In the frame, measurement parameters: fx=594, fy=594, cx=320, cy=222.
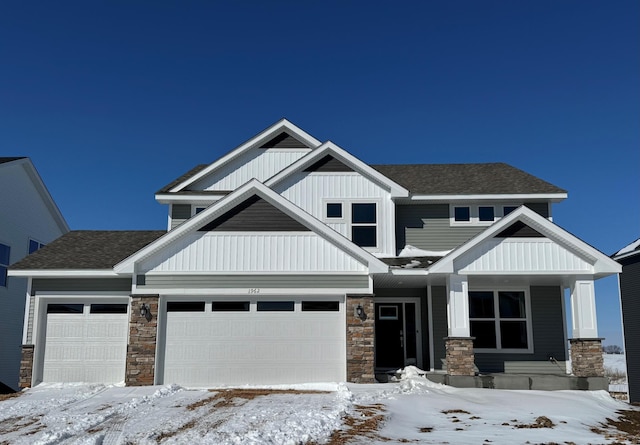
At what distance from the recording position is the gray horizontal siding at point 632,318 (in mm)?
21344

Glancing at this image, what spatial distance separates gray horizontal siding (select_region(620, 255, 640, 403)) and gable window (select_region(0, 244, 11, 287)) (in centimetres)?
2222

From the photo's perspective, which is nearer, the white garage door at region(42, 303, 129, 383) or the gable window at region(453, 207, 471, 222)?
the white garage door at region(42, 303, 129, 383)

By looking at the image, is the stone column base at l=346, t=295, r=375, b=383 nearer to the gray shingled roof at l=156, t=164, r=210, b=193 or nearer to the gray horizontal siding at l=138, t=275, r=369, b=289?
the gray horizontal siding at l=138, t=275, r=369, b=289

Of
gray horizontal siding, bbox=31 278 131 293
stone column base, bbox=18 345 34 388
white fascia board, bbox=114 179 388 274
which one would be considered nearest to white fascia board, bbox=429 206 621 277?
white fascia board, bbox=114 179 388 274

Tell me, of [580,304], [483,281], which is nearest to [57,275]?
[483,281]

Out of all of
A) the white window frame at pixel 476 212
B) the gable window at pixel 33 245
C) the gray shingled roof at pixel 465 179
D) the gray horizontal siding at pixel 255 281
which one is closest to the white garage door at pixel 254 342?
the gray horizontal siding at pixel 255 281

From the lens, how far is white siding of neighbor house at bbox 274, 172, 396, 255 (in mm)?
17969

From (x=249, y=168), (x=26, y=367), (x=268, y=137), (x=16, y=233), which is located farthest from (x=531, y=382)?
(x=16, y=233)

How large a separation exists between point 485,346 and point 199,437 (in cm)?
1087

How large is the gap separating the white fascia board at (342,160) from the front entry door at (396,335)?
3430mm

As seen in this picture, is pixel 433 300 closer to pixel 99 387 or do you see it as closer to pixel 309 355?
pixel 309 355

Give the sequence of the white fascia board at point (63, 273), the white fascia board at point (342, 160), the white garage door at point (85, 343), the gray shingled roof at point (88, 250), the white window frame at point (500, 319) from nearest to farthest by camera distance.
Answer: the white garage door at point (85, 343), the white fascia board at point (63, 273), the gray shingled roof at point (88, 250), the white window frame at point (500, 319), the white fascia board at point (342, 160)

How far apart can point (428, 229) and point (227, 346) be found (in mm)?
7210

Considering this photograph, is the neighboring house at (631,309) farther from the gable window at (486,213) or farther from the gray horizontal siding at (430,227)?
the gable window at (486,213)
